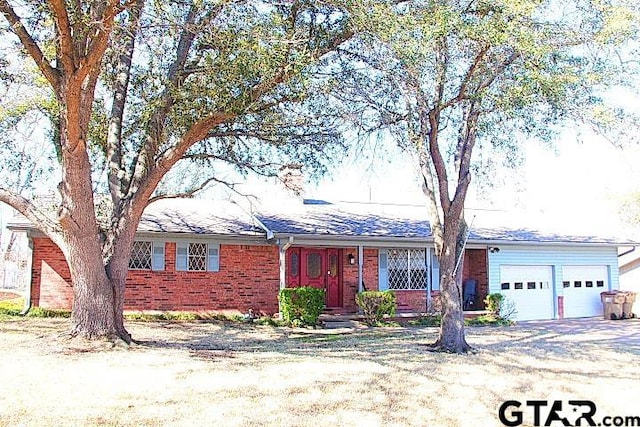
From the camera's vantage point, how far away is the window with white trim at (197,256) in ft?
53.2

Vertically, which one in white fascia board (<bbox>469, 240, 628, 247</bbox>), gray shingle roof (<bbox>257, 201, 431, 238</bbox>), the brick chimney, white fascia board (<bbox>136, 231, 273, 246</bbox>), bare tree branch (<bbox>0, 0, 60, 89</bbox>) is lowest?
white fascia board (<bbox>469, 240, 628, 247</bbox>)

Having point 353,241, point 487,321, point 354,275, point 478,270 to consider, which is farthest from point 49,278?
point 478,270

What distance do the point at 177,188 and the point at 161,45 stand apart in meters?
6.09

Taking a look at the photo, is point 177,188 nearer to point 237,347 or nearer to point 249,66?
point 237,347

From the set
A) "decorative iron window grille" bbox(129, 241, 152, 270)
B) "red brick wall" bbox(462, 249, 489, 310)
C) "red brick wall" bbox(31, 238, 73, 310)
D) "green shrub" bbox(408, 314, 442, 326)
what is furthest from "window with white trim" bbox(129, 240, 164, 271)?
"red brick wall" bbox(462, 249, 489, 310)

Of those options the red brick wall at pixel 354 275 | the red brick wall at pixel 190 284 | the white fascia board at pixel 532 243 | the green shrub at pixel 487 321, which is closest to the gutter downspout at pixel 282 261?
the red brick wall at pixel 190 284

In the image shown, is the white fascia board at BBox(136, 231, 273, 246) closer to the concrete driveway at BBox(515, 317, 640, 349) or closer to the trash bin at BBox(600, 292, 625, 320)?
the concrete driveway at BBox(515, 317, 640, 349)

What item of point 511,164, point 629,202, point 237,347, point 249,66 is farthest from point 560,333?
point 629,202

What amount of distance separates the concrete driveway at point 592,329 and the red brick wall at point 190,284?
7421 millimetres

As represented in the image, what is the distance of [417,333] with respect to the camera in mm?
13852

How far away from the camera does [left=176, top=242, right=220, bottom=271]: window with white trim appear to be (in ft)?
53.2

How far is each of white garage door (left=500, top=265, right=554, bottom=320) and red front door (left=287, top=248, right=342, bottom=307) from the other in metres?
5.51

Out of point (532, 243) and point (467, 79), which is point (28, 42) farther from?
point (532, 243)

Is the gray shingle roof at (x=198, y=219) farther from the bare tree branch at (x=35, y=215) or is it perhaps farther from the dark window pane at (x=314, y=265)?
the bare tree branch at (x=35, y=215)
